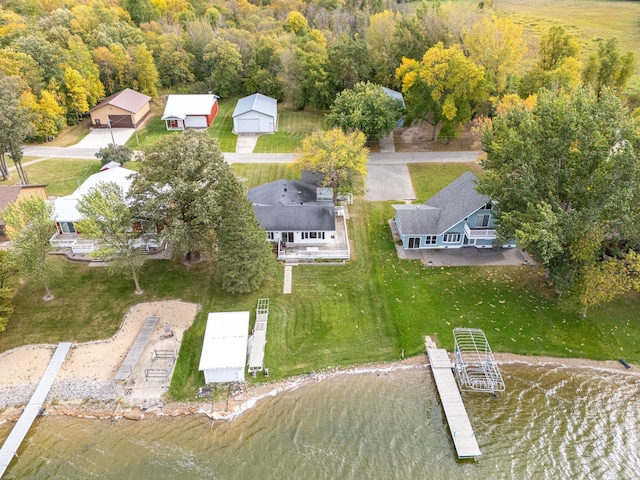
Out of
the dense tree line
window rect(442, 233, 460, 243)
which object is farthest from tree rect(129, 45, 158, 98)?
window rect(442, 233, 460, 243)

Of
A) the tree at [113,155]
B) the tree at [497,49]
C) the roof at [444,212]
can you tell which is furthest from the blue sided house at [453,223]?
the tree at [113,155]

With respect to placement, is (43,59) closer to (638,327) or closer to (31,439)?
(31,439)

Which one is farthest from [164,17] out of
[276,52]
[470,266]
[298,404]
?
[298,404]

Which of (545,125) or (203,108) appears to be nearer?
(545,125)

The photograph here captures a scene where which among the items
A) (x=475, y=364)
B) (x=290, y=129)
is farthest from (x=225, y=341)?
(x=290, y=129)

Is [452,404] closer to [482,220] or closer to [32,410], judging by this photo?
[482,220]

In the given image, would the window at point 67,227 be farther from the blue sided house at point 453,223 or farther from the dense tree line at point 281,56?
the blue sided house at point 453,223

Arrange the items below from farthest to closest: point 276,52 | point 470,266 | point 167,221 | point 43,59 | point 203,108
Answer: point 276,52
point 203,108
point 43,59
point 470,266
point 167,221
